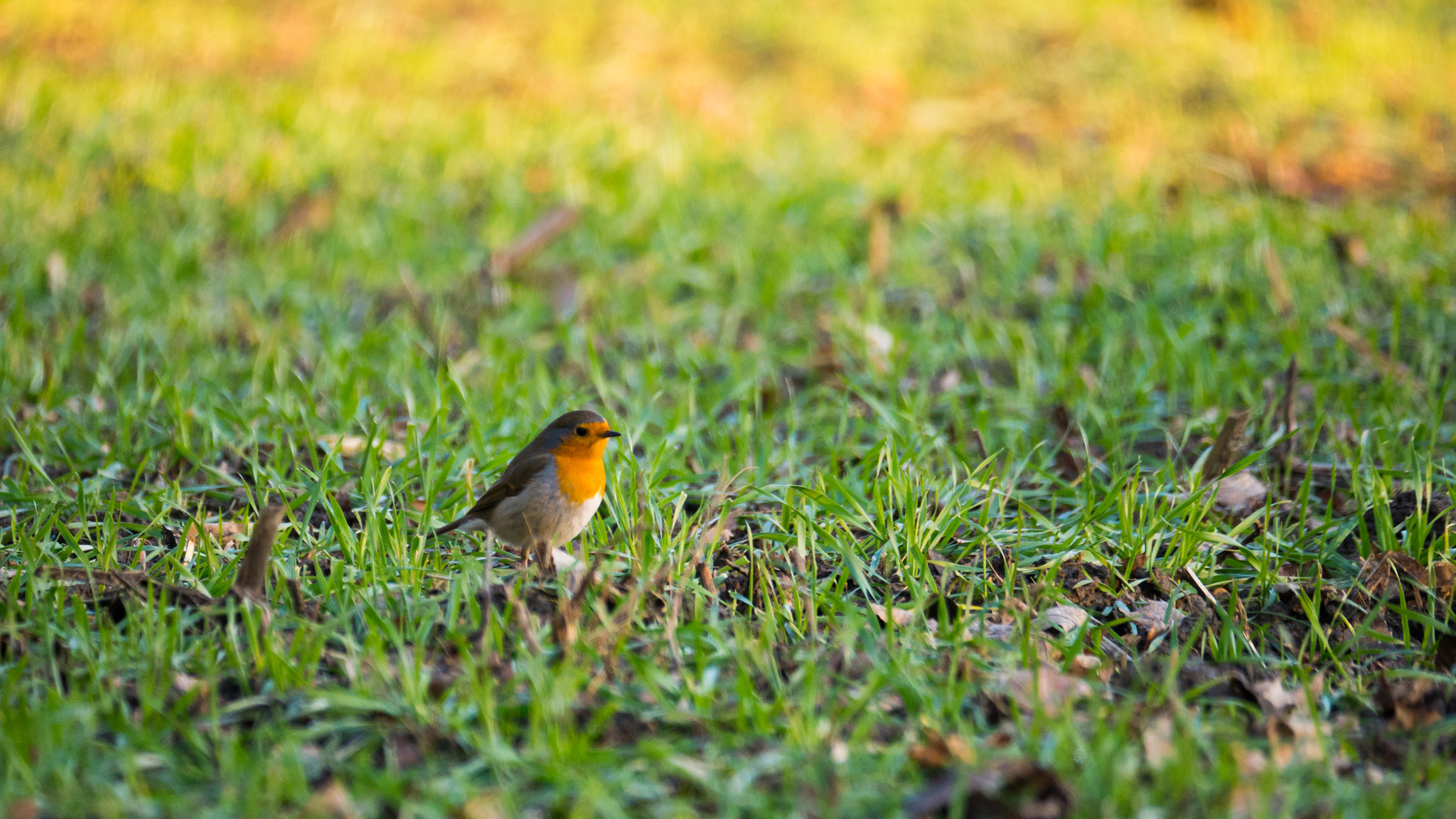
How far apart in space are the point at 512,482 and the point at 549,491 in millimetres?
140

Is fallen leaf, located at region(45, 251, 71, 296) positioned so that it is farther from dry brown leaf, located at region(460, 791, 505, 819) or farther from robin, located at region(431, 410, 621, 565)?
dry brown leaf, located at region(460, 791, 505, 819)

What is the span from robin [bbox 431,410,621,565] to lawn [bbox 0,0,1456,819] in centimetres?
11

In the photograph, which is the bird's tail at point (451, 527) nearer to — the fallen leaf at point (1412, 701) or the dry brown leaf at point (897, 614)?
the dry brown leaf at point (897, 614)

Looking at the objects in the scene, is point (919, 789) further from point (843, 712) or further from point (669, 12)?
point (669, 12)

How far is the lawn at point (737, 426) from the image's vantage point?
239 centimetres

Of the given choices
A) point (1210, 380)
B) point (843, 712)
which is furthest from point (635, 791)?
point (1210, 380)

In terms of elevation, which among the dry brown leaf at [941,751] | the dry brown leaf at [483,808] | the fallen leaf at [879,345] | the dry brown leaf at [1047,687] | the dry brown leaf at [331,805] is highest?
the dry brown leaf at [331,805]

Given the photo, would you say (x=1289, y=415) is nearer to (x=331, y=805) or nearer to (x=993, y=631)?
(x=993, y=631)

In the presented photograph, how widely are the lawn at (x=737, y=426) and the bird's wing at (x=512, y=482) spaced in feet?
0.47

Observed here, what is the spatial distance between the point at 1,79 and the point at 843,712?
8473 mm

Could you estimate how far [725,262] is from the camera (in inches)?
239

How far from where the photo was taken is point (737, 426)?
14.6 ft

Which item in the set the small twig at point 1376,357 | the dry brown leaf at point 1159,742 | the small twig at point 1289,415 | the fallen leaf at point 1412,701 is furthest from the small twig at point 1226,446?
the dry brown leaf at point 1159,742

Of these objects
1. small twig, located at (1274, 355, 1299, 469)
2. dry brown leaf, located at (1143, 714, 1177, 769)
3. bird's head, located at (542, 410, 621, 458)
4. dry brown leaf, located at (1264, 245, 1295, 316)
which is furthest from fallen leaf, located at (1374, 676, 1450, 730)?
dry brown leaf, located at (1264, 245, 1295, 316)
